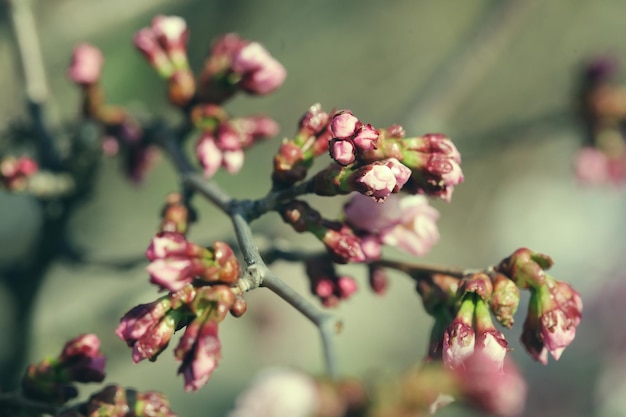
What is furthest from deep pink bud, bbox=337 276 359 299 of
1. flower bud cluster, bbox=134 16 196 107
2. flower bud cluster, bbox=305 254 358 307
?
flower bud cluster, bbox=134 16 196 107

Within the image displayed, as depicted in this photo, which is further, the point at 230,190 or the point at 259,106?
the point at 259,106

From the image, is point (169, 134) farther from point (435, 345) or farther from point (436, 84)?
point (436, 84)

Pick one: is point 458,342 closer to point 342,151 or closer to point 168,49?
point 342,151

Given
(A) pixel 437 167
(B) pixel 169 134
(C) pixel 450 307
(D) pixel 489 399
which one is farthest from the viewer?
(B) pixel 169 134

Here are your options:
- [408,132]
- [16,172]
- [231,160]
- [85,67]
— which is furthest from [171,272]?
[408,132]

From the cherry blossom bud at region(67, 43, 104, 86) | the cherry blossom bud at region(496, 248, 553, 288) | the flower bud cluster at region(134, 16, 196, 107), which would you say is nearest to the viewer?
the cherry blossom bud at region(496, 248, 553, 288)

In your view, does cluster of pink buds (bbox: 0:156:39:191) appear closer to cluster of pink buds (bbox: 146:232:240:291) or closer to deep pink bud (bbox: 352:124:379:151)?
cluster of pink buds (bbox: 146:232:240:291)

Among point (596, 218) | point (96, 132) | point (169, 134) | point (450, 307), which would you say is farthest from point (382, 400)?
point (596, 218)
